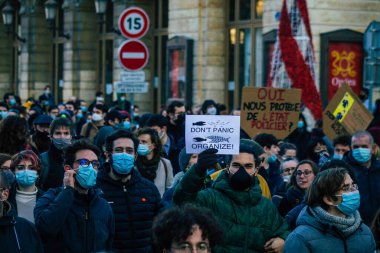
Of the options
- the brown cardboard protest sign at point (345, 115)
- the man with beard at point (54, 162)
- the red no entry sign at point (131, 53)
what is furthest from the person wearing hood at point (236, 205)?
the red no entry sign at point (131, 53)

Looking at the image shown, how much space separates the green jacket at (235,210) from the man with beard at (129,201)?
1.05 meters

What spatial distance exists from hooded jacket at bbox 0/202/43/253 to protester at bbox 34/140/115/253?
23cm

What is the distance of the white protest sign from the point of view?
7855 mm

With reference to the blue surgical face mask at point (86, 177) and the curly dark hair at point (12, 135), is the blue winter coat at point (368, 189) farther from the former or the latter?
the blue surgical face mask at point (86, 177)

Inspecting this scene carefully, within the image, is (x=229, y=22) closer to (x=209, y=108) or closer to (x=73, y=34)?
(x=209, y=108)

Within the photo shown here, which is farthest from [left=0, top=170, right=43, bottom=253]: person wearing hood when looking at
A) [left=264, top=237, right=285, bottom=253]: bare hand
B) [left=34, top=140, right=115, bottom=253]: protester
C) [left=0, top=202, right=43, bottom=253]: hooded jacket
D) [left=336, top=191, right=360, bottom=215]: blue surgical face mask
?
[left=336, top=191, right=360, bottom=215]: blue surgical face mask

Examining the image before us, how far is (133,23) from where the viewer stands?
16781mm

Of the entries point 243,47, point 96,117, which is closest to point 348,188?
point 96,117

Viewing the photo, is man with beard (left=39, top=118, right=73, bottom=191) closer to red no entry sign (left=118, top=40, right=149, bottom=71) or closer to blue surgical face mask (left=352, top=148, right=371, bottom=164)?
blue surgical face mask (left=352, top=148, right=371, bottom=164)

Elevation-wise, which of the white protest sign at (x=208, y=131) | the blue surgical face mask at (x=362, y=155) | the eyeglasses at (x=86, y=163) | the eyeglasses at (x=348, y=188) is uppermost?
the white protest sign at (x=208, y=131)

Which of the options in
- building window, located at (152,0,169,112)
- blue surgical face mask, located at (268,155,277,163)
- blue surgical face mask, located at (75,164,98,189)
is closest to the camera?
blue surgical face mask, located at (75,164,98,189)

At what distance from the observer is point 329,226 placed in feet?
22.1

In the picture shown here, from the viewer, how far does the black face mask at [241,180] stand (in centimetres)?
708

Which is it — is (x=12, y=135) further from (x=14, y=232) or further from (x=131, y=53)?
(x=131, y=53)
